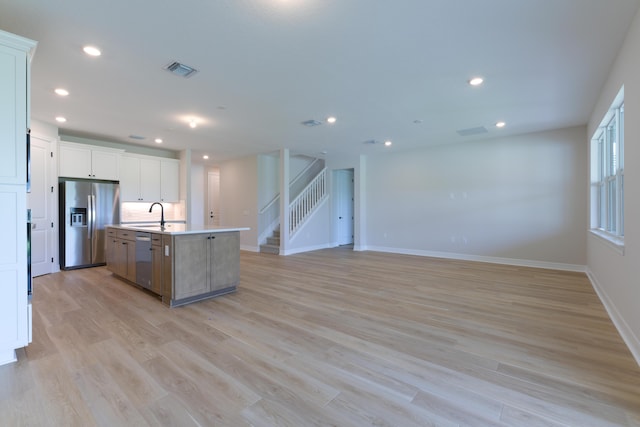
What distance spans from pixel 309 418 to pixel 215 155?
7703 mm

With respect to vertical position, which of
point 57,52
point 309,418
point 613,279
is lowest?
point 309,418

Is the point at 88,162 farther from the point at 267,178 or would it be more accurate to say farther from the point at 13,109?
the point at 13,109

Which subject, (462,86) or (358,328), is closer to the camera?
(358,328)

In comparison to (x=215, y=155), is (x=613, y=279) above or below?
below

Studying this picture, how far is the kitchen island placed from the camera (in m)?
3.50

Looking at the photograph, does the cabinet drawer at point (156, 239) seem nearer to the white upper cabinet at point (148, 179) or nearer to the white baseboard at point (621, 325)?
the white upper cabinet at point (148, 179)

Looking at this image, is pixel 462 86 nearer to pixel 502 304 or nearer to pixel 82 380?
pixel 502 304

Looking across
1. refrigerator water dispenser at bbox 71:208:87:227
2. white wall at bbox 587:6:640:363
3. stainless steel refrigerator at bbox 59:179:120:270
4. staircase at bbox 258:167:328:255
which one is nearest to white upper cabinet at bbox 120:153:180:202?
stainless steel refrigerator at bbox 59:179:120:270

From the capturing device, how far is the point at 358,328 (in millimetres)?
2900

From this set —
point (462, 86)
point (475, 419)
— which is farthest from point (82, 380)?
point (462, 86)

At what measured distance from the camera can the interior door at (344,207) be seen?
30.6 ft

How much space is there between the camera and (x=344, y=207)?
9.69m

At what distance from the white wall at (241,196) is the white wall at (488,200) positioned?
3.23 metres

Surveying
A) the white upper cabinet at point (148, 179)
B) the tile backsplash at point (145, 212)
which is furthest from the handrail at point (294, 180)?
the white upper cabinet at point (148, 179)
